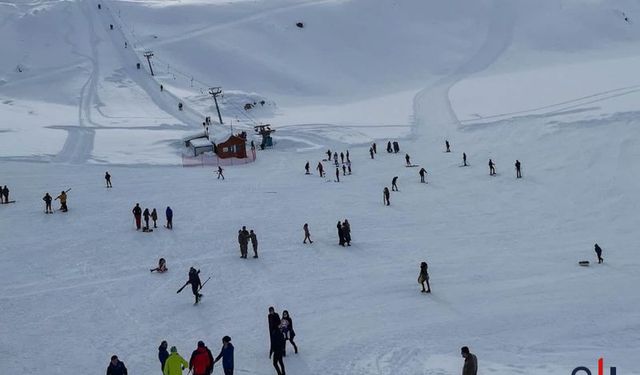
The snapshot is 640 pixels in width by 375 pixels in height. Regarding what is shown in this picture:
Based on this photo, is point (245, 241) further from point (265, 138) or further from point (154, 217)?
point (265, 138)

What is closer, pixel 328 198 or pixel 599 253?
pixel 599 253

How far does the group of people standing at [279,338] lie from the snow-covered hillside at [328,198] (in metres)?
0.44

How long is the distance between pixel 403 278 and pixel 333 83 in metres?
52.3

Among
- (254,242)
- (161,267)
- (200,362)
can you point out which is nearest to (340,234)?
(254,242)

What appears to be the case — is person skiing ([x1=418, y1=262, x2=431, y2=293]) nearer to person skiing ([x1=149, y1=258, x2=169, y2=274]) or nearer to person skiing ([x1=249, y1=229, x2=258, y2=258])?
person skiing ([x1=249, y1=229, x2=258, y2=258])

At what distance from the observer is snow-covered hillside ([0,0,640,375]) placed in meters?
15.2

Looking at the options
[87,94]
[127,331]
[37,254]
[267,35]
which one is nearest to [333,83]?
[267,35]

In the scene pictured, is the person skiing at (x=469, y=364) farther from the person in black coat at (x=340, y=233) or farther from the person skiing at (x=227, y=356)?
the person in black coat at (x=340, y=233)

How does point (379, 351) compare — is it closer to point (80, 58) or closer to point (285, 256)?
point (285, 256)

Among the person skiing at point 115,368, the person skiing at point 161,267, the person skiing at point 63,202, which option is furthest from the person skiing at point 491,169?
the person skiing at point 115,368

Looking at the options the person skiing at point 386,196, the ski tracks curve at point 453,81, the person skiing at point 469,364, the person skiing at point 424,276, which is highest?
the ski tracks curve at point 453,81

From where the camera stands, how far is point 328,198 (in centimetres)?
3097

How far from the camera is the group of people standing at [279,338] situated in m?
12.4

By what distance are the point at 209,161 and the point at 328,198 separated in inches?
520
